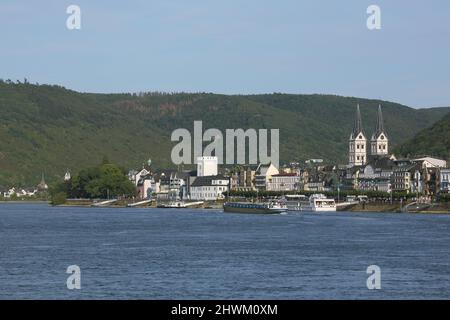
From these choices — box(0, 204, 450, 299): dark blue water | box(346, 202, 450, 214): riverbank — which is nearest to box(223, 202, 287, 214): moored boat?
box(346, 202, 450, 214): riverbank

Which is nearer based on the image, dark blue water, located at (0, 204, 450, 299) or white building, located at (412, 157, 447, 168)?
dark blue water, located at (0, 204, 450, 299)

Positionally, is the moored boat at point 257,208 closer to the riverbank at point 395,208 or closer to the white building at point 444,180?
the riverbank at point 395,208

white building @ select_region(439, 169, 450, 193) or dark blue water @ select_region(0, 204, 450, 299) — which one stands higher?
white building @ select_region(439, 169, 450, 193)

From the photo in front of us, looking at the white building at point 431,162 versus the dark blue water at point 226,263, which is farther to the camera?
the white building at point 431,162

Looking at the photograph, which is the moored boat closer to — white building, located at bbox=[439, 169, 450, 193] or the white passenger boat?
the white passenger boat

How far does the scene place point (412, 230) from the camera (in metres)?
88.9

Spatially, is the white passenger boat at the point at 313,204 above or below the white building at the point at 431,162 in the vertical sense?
below

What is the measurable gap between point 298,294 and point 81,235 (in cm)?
4272

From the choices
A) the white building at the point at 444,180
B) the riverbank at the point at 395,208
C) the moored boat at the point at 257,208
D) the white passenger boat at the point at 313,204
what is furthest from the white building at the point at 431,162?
the moored boat at the point at 257,208

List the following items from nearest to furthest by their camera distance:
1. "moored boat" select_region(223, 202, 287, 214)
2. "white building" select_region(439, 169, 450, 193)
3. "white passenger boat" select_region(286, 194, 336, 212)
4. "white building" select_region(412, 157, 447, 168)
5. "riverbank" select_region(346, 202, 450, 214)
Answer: "riverbank" select_region(346, 202, 450, 214) < "moored boat" select_region(223, 202, 287, 214) < "white passenger boat" select_region(286, 194, 336, 212) < "white building" select_region(439, 169, 450, 193) < "white building" select_region(412, 157, 447, 168)

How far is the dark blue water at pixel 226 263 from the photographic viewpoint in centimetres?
4288

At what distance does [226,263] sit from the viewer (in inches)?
2174

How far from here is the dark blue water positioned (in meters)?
42.9
